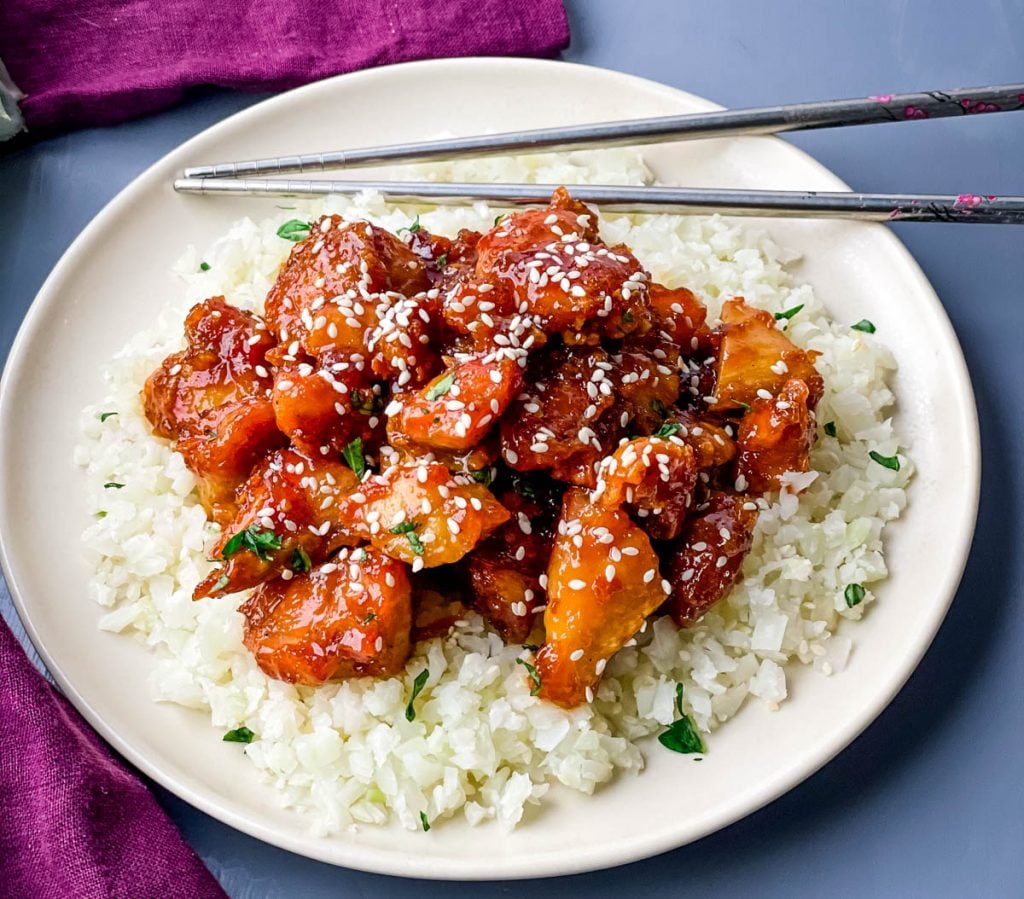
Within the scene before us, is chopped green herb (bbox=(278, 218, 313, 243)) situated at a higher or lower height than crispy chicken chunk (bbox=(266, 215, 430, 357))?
lower

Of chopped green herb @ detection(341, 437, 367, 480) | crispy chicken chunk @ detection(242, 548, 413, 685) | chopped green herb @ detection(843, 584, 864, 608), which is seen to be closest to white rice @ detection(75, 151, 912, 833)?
chopped green herb @ detection(843, 584, 864, 608)

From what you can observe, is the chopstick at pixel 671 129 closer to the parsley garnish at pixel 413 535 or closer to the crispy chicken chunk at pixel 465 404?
the crispy chicken chunk at pixel 465 404

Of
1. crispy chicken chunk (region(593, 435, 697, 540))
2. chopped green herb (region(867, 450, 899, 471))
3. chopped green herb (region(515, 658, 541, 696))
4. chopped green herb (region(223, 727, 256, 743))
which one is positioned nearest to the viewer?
crispy chicken chunk (region(593, 435, 697, 540))

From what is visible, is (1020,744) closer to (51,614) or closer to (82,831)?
(82,831)

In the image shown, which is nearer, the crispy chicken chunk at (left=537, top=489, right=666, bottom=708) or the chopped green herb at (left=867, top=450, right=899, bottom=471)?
the crispy chicken chunk at (left=537, top=489, right=666, bottom=708)

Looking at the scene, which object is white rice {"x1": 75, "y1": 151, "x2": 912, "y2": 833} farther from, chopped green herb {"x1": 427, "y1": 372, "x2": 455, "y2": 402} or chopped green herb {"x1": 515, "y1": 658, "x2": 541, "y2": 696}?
chopped green herb {"x1": 427, "y1": 372, "x2": 455, "y2": 402}

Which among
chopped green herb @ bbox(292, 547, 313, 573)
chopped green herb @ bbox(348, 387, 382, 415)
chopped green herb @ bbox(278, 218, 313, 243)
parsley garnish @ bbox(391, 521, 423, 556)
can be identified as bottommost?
chopped green herb @ bbox(292, 547, 313, 573)

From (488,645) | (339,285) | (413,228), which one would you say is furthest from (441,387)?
(413,228)

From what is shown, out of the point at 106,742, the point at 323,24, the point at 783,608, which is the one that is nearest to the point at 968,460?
the point at 783,608
